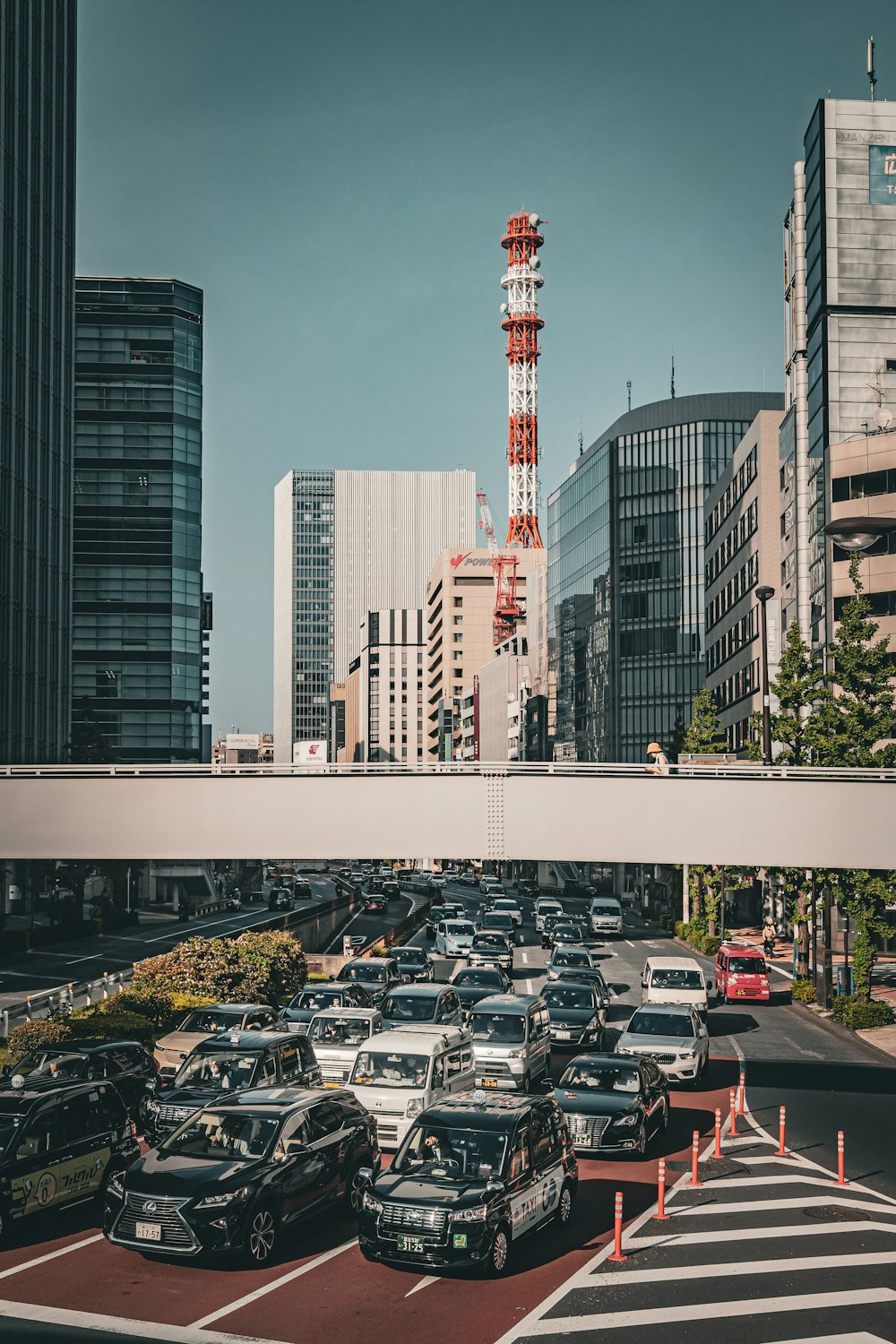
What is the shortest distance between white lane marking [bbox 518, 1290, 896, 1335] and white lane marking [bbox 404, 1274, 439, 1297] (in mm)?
1812

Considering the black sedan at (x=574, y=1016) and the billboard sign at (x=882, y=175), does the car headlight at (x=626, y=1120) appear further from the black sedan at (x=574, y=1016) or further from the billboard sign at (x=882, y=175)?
the billboard sign at (x=882, y=175)

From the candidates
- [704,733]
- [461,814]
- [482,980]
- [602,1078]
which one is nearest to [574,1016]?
[461,814]

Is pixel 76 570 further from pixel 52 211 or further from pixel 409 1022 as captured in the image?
pixel 409 1022

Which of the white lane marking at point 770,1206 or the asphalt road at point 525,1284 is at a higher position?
the asphalt road at point 525,1284

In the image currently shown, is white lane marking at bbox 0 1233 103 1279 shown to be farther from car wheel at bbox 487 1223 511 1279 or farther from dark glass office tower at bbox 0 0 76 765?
dark glass office tower at bbox 0 0 76 765

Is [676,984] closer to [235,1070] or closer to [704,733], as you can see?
[235,1070]

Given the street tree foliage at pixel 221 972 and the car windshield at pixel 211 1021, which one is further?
the street tree foliage at pixel 221 972

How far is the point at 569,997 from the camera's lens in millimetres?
36719

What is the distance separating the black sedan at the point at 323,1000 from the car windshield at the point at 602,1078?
1043 centimetres

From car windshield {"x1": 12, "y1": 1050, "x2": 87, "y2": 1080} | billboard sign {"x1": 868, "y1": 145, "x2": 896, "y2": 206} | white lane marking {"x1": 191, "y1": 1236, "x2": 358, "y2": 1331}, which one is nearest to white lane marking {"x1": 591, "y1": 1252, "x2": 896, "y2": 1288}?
white lane marking {"x1": 191, "y1": 1236, "x2": 358, "y2": 1331}

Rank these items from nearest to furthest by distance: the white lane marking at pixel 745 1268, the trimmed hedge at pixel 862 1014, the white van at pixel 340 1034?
the white lane marking at pixel 745 1268 → the white van at pixel 340 1034 → the trimmed hedge at pixel 862 1014

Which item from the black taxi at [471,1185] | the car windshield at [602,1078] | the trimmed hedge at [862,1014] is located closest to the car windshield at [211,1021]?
the car windshield at [602,1078]

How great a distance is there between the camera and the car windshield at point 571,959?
4909cm

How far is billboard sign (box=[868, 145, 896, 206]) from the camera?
6938 centimetres
